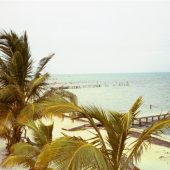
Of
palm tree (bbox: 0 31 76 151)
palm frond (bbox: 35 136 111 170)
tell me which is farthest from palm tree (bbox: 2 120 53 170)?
palm frond (bbox: 35 136 111 170)

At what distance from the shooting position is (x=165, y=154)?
15.6 m

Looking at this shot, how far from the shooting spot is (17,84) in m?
11.9

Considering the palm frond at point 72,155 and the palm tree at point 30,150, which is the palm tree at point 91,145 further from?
the palm tree at point 30,150

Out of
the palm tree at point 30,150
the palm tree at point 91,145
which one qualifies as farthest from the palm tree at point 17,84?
the palm tree at point 91,145

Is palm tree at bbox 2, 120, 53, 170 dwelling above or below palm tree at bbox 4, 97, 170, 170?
below

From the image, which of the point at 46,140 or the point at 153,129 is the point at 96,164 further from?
the point at 46,140

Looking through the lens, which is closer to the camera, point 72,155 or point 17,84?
point 72,155

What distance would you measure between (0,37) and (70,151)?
341 inches

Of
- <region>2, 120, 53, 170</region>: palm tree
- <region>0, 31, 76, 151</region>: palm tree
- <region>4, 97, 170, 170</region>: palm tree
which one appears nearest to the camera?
<region>4, 97, 170, 170</region>: palm tree

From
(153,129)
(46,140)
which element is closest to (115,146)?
(153,129)

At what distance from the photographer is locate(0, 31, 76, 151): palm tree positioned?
1130cm

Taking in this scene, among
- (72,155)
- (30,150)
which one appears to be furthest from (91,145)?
(30,150)

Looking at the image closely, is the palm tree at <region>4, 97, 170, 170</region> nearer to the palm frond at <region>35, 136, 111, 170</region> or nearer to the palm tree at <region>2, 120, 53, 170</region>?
the palm frond at <region>35, 136, 111, 170</region>

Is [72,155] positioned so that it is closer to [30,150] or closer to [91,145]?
[91,145]
